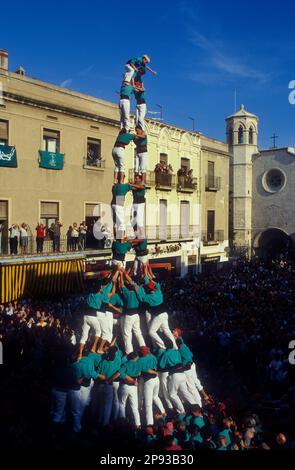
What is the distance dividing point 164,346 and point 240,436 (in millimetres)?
2872

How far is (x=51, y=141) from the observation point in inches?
878

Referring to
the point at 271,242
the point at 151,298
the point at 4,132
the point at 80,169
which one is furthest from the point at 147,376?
the point at 271,242

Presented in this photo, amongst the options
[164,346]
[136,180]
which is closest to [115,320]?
[164,346]

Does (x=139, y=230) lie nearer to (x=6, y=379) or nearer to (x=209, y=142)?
(x=6, y=379)

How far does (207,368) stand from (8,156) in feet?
41.9

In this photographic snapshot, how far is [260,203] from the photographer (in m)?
37.6

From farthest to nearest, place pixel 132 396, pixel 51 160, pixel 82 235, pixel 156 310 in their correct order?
pixel 82 235
pixel 51 160
pixel 156 310
pixel 132 396

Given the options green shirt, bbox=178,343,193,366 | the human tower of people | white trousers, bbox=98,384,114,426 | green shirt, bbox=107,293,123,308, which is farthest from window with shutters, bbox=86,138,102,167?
white trousers, bbox=98,384,114,426

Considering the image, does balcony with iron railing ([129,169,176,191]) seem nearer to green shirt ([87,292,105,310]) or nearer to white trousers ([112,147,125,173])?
white trousers ([112,147,125,173])

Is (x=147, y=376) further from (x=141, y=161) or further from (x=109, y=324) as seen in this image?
(x=141, y=161)

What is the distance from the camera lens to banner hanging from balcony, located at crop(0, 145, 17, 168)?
19906 millimetres

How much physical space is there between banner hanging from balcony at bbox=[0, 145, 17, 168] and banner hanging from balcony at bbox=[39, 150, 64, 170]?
1.45 meters

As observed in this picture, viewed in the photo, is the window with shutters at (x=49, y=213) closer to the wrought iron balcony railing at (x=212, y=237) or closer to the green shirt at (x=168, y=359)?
the wrought iron balcony railing at (x=212, y=237)

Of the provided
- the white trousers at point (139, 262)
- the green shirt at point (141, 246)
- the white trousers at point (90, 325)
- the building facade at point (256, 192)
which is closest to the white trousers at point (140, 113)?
the green shirt at point (141, 246)
